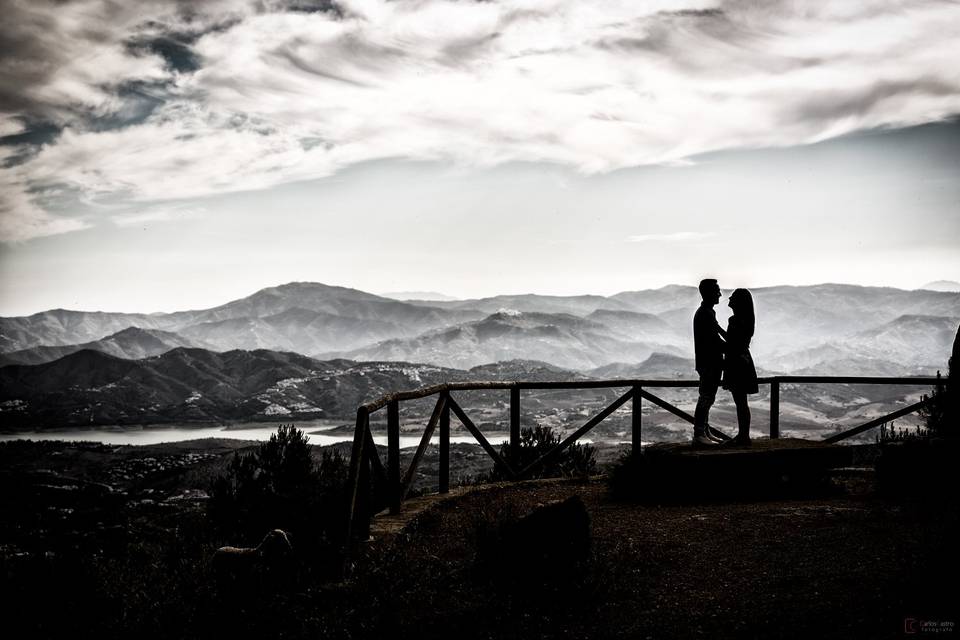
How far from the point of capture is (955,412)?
25.0 feet

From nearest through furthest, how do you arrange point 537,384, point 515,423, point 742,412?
1. point 742,412
2. point 515,423
3. point 537,384

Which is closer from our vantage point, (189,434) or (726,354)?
(726,354)

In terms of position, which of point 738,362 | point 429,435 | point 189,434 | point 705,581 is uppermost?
point 738,362

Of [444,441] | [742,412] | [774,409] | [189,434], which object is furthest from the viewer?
[189,434]

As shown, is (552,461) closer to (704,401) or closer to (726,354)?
(704,401)

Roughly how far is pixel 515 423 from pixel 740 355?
2.95 meters

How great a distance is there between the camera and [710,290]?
8.41 meters

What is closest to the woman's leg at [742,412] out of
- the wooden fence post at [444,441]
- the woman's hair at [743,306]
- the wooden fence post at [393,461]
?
the woman's hair at [743,306]

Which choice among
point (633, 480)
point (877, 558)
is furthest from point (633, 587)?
point (633, 480)

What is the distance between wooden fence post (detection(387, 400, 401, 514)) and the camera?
6812mm

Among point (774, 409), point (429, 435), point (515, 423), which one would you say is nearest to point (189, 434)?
point (515, 423)

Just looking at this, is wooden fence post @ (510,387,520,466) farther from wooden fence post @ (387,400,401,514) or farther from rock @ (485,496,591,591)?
rock @ (485,496,591,591)

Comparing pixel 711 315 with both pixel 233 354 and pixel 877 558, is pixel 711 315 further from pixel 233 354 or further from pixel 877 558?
pixel 233 354

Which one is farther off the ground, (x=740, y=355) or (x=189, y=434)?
(x=740, y=355)
